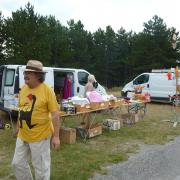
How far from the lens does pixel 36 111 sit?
390cm

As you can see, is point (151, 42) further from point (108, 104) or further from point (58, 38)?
point (108, 104)

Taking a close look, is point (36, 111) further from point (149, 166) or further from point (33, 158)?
point (149, 166)

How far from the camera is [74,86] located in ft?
44.3

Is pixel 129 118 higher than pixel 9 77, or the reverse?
pixel 9 77

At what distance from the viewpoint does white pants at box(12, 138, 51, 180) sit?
396 cm

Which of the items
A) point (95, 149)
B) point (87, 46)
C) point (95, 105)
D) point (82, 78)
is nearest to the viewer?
point (95, 149)

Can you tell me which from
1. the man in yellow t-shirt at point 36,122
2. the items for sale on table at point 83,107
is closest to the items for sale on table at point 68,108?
the items for sale on table at point 83,107

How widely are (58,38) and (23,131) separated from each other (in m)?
48.5

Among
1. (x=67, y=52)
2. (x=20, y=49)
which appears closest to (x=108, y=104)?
(x=20, y=49)

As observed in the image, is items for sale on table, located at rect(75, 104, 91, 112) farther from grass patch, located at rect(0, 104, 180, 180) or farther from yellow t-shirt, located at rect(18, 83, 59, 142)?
yellow t-shirt, located at rect(18, 83, 59, 142)

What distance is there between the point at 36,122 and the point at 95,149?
11.8ft

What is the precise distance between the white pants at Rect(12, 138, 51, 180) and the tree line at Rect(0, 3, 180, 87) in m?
31.6

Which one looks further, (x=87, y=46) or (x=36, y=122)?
(x=87, y=46)

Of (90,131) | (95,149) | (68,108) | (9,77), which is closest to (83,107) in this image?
(68,108)
